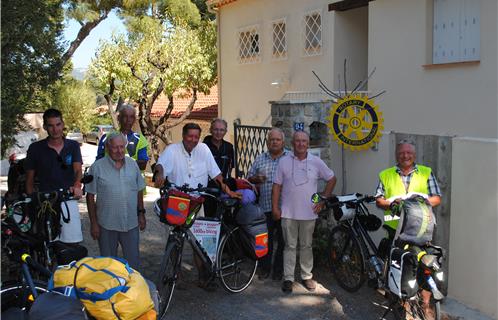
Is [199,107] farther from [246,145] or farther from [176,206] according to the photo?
[176,206]

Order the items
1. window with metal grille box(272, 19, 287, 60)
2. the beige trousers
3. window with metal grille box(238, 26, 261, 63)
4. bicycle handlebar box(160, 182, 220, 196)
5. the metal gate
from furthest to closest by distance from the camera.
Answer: window with metal grille box(238, 26, 261, 63), window with metal grille box(272, 19, 287, 60), the metal gate, the beige trousers, bicycle handlebar box(160, 182, 220, 196)

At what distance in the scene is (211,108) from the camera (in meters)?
20.8

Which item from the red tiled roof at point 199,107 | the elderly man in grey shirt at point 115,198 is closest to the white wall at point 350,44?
the elderly man in grey shirt at point 115,198

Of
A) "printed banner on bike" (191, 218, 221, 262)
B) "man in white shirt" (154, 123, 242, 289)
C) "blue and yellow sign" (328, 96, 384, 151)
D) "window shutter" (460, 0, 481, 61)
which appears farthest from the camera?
"blue and yellow sign" (328, 96, 384, 151)

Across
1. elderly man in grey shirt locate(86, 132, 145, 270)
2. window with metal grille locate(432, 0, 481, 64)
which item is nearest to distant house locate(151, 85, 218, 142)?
window with metal grille locate(432, 0, 481, 64)

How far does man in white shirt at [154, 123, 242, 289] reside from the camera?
5.29 metres

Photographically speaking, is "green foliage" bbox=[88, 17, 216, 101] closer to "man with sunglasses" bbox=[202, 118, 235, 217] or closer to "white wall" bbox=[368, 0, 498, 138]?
"white wall" bbox=[368, 0, 498, 138]

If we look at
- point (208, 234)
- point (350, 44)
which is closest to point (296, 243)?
point (208, 234)

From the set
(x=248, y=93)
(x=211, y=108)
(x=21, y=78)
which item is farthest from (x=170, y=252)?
(x=211, y=108)

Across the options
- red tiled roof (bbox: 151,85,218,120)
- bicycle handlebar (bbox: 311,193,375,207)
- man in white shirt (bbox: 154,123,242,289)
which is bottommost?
bicycle handlebar (bbox: 311,193,375,207)

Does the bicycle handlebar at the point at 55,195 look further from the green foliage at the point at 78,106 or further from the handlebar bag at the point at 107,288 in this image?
the green foliage at the point at 78,106

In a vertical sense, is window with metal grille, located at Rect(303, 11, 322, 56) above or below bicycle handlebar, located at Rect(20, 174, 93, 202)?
above

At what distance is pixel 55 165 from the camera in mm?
4875

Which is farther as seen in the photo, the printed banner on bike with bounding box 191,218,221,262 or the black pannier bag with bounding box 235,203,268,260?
the black pannier bag with bounding box 235,203,268,260
